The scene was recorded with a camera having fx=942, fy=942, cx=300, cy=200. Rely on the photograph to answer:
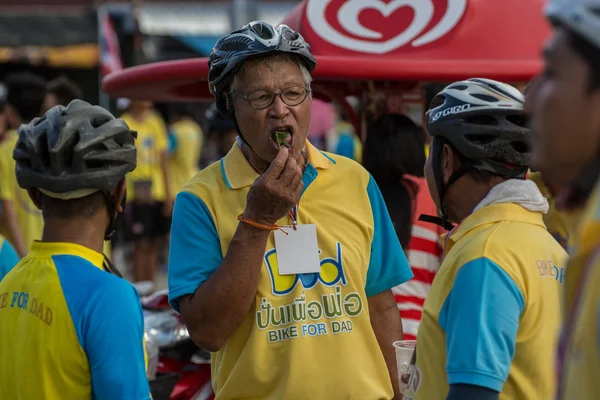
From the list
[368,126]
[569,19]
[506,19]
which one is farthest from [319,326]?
[506,19]

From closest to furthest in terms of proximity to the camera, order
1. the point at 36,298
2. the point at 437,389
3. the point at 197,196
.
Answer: the point at 437,389 → the point at 36,298 → the point at 197,196

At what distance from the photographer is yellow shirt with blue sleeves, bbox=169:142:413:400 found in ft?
9.73

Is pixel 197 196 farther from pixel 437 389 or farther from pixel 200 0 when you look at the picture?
pixel 200 0

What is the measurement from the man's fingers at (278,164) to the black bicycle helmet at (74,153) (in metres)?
0.54

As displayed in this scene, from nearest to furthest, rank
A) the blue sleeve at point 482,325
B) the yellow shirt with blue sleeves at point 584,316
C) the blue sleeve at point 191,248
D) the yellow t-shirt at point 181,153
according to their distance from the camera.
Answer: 1. the yellow shirt with blue sleeves at point 584,316
2. the blue sleeve at point 482,325
3. the blue sleeve at point 191,248
4. the yellow t-shirt at point 181,153

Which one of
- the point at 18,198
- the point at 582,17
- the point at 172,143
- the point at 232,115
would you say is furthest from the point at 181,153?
the point at 582,17

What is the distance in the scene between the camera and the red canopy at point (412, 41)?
4891mm

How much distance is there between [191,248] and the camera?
3045mm

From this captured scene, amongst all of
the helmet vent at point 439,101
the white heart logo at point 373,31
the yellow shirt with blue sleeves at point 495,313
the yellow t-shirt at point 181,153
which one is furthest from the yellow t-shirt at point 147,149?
the yellow shirt with blue sleeves at point 495,313

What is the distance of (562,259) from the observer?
2758mm

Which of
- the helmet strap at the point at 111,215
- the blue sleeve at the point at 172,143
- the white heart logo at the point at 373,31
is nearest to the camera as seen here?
the helmet strap at the point at 111,215

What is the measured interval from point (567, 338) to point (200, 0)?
885 inches

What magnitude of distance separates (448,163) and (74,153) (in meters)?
1.21

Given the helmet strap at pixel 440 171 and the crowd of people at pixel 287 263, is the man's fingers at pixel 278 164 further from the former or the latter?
the helmet strap at pixel 440 171
